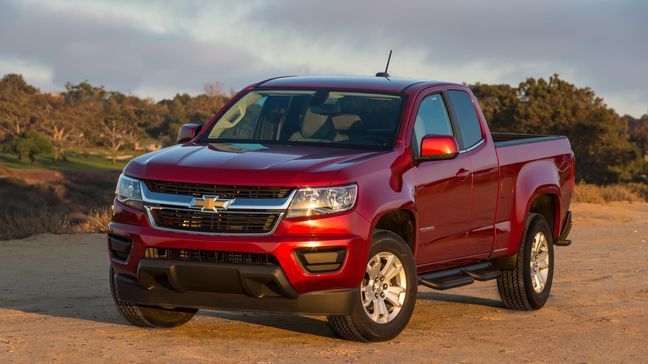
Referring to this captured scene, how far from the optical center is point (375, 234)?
822 centimetres

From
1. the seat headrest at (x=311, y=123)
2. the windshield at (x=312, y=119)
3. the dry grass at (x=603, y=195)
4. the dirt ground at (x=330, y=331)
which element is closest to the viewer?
the dirt ground at (x=330, y=331)

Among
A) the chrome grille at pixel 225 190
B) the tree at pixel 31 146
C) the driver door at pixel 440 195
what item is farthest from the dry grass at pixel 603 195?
the tree at pixel 31 146

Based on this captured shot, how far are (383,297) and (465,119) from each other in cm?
227

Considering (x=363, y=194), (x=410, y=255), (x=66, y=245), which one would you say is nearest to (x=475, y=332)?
(x=410, y=255)

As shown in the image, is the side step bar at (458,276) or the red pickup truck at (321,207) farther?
the side step bar at (458,276)

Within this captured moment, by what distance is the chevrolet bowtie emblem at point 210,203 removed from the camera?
7801 millimetres

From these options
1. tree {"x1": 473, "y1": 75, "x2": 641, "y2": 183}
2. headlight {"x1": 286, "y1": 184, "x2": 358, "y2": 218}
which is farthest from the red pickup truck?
tree {"x1": 473, "y1": 75, "x2": 641, "y2": 183}

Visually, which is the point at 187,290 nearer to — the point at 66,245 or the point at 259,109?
the point at 259,109

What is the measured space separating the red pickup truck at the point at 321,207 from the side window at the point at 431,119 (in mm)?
19

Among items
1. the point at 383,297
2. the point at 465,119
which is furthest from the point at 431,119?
the point at 383,297

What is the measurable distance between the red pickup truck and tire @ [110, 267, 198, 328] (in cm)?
2

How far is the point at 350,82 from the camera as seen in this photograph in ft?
31.7

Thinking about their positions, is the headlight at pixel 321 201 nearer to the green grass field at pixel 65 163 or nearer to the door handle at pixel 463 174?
the door handle at pixel 463 174

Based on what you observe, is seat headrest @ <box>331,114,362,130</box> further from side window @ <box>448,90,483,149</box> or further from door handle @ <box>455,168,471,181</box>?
side window @ <box>448,90,483,149</box>
